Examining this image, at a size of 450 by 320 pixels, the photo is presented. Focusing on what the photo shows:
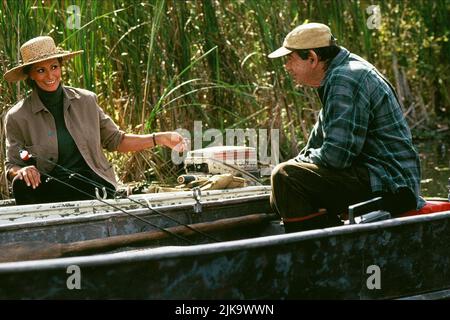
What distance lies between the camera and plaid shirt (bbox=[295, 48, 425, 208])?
4.50 m

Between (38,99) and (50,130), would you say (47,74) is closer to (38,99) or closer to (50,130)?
(38,99)

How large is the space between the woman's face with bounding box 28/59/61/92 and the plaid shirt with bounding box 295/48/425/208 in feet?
5.23

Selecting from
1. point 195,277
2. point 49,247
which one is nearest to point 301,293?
point 195,277

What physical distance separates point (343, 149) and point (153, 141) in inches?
56.1

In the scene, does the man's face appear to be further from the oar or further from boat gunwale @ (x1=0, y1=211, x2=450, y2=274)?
the oar

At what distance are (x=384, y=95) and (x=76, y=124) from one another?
1.85 metres

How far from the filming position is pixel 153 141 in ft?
18.2

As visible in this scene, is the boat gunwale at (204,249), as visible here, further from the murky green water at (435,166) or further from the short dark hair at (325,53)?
the murky green water at (435,166)

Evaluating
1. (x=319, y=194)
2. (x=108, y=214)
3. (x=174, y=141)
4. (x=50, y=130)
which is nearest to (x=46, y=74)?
(x=50, y=130)

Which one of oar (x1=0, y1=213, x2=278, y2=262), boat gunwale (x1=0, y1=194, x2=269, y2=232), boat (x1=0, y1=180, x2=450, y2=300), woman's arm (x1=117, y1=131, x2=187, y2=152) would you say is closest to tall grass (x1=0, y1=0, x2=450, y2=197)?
woman's arm (x1=117, y1=131, x2=187, y2=152)

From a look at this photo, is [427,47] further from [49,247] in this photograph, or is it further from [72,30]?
[49,247]

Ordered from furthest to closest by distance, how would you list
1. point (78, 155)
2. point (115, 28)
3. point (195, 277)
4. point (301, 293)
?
point (115, 28) < point (78, 155) < point (301, 293) < point (195, 277)

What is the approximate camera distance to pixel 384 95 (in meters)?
4.60

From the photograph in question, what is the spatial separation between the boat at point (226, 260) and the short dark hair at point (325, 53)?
0.77m
